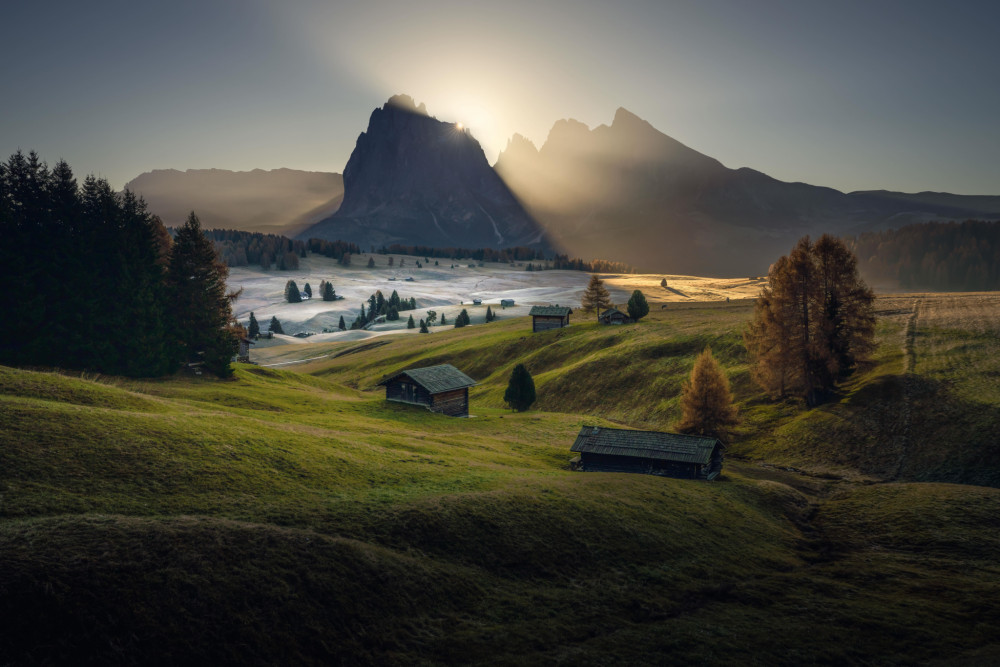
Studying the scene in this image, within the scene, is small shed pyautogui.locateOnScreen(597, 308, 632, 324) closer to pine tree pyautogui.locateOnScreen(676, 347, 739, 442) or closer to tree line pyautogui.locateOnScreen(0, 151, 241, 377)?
pine tree pyautogui.locateOnScreen(676, 347, 739, 442)

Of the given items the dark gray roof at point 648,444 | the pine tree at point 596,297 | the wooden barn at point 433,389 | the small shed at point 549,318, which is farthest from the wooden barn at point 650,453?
the pine tree at point 596,297

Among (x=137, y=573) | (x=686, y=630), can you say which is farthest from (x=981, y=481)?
(x=137, y=573)

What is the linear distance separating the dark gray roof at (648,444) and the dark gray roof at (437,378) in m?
20.6

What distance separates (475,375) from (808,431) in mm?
55846

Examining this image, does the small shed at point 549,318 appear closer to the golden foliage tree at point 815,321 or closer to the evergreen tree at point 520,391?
the evergreen tree at point 520,391

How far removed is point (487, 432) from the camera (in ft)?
186

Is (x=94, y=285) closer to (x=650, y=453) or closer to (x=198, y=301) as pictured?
(x=198, y=301)

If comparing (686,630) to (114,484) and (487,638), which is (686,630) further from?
(114,484)

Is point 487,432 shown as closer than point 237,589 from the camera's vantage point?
No

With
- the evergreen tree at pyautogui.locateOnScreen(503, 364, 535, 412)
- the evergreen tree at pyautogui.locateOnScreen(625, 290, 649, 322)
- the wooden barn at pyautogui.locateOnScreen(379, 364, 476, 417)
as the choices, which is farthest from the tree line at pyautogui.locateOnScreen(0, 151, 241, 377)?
the evergreen tree at pyautogui.locateOnScreen(625, 290, 649, 322)

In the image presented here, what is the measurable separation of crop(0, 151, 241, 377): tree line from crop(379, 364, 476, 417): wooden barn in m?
19.3

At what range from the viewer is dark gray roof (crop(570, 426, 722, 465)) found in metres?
43.9

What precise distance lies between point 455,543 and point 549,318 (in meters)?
90.3

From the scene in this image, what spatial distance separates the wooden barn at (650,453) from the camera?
144ft
